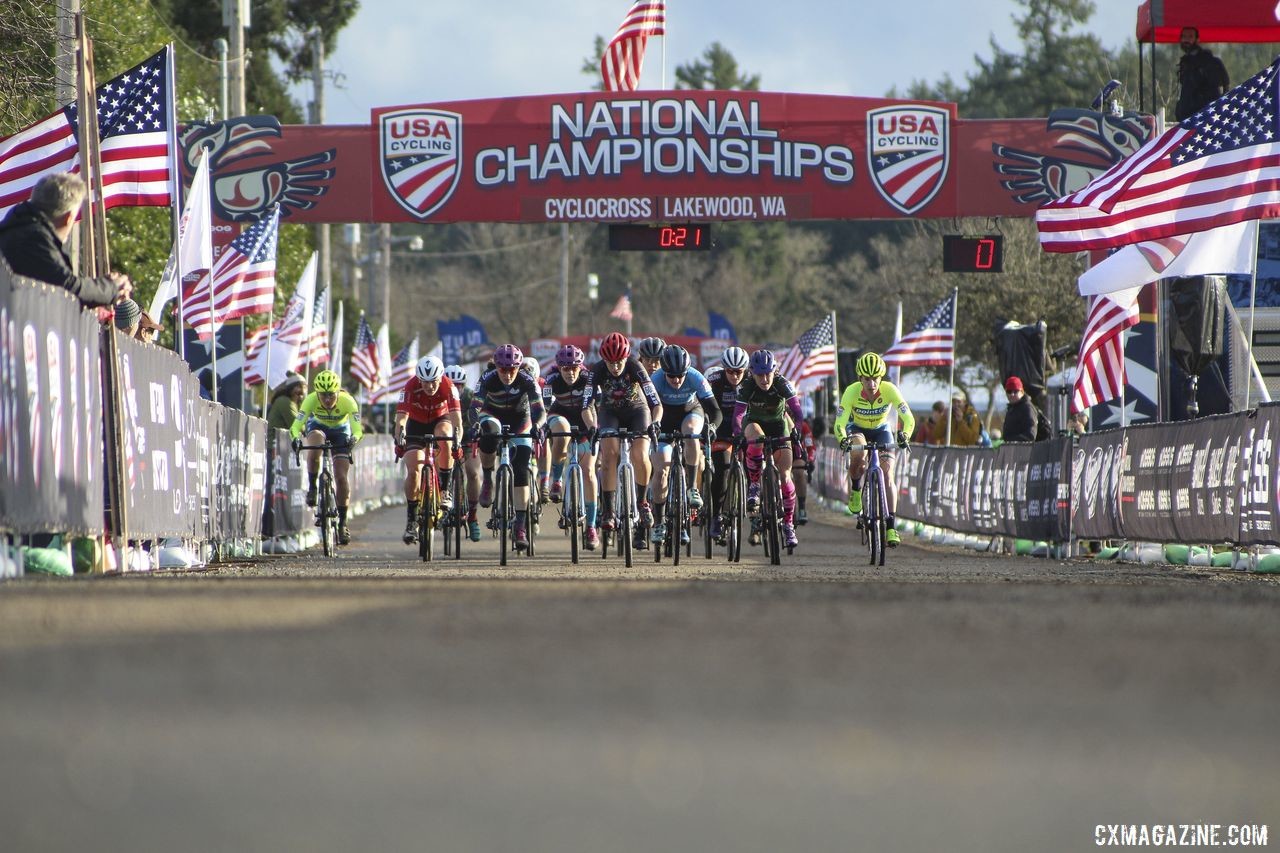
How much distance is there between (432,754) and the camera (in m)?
5.11

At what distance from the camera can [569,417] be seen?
16672 mm

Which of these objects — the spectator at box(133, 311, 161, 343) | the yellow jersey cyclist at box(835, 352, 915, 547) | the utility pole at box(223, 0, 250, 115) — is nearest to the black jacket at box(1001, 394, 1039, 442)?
the yellow jersey cyclist at box(835, 352, 915, 547)

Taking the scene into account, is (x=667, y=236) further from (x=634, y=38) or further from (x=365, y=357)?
(x=365, y=357)

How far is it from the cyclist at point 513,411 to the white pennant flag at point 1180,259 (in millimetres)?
5384

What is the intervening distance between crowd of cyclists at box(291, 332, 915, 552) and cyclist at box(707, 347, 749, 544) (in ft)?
0.04

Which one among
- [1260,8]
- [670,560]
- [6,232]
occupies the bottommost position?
[670,560]

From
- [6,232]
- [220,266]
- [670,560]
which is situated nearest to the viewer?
[6,232]

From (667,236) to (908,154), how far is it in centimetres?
397

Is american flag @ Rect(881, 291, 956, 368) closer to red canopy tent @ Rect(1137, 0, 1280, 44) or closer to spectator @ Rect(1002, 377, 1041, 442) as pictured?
spectator @ Rect(1002, 377, 1041, 442)

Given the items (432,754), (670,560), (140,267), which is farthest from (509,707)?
(140,267)

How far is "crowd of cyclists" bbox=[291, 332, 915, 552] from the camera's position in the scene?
1584cm

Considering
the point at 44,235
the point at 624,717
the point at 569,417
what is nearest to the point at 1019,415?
the point at 569,417

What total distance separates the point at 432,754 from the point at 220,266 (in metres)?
18.5

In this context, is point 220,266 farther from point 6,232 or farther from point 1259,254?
point 6,232
